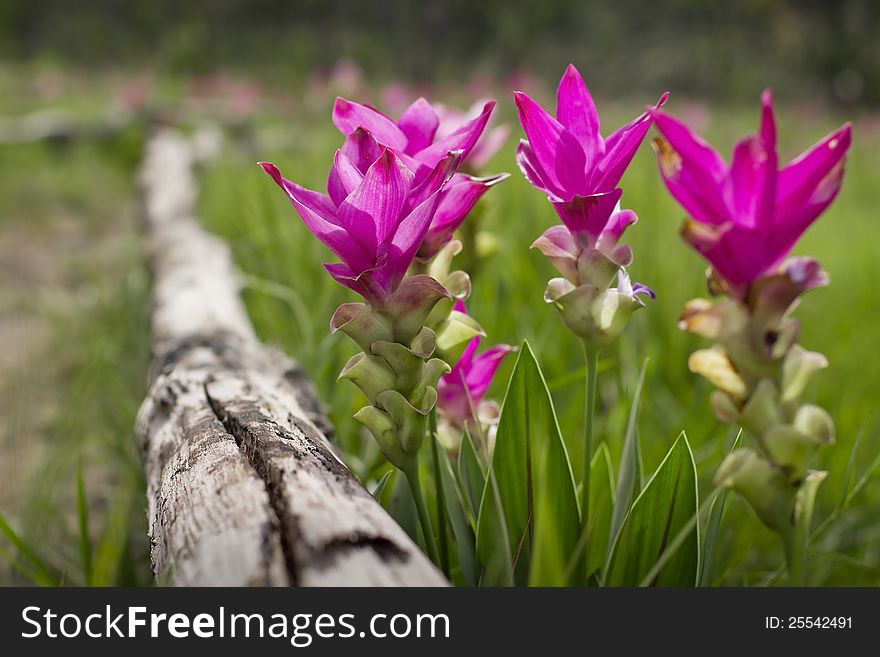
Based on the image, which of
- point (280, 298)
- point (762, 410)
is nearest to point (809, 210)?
point (762, 410)

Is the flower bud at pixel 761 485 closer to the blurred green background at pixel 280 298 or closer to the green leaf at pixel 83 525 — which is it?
the blurred green background at pixel 280 298

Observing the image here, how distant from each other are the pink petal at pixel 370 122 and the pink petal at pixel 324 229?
0.10 meters

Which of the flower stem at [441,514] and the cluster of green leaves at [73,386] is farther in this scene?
the cluster of green leaves at [73,386]

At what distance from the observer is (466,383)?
0.77 m

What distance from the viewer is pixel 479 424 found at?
73 cm

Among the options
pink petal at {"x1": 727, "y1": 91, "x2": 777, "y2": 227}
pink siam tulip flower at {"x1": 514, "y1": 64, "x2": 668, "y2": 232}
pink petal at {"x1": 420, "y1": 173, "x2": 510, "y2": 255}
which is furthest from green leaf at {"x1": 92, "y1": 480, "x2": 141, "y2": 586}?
pink petal at {"x1": 727, "y1": 91, "x2": 777, "y2": 227}

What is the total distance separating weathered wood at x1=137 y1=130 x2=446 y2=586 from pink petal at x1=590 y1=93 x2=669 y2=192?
307mm

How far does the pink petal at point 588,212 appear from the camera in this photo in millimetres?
583

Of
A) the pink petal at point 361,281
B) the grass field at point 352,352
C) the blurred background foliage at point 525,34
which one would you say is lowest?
the pink petal at point 361,281

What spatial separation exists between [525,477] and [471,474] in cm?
6

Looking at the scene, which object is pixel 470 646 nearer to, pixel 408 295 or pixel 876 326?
pixel 408 295

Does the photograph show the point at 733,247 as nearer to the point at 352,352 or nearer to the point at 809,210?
the point at 809,210

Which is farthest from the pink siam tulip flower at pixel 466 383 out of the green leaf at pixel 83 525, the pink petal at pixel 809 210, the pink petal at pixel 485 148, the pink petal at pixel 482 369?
the pink petal at pixel 485 148

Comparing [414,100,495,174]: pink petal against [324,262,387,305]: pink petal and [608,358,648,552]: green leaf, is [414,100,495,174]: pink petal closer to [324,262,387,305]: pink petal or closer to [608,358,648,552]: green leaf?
[324,262,387,305]: pink petal
